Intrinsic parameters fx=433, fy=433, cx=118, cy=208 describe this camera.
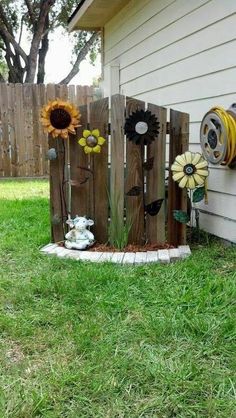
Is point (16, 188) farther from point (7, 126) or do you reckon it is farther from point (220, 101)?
point (220, 101)

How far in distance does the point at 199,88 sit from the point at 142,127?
894mm

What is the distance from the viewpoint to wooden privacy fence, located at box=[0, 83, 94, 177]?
7.98 m

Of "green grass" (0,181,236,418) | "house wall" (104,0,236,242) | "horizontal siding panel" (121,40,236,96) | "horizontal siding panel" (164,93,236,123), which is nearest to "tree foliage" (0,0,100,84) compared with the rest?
"house wall" (104,0,236,242)

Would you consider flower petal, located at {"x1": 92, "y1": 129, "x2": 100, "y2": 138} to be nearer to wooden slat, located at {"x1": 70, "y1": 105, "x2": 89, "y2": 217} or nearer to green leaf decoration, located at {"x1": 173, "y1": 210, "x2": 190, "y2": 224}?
wooden slat, located at {"x1": 70, "y1": 105, "x2": 89, "y2": 217}

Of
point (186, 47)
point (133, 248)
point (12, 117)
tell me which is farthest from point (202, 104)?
point (12, 117)

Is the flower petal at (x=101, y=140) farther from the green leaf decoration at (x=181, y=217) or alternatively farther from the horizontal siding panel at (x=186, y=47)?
the horizontal siding panel at (x=186, y=47)

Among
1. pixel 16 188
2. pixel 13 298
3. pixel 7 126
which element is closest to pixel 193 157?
pixel 13 298

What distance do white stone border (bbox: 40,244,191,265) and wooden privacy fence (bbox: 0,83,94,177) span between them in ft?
17.5

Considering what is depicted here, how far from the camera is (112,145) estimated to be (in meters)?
3.18

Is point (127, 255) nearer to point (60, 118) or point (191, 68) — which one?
point (60, 118)

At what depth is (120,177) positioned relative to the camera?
125 inches

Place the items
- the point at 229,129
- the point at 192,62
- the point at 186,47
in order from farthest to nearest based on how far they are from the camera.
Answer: the point at 186,47 → the point at 192,62 → the point at 229,129

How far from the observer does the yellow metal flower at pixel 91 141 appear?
3.12 meters

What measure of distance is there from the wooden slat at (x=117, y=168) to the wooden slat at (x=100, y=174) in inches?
2.0
